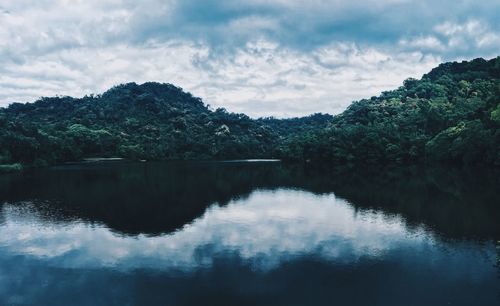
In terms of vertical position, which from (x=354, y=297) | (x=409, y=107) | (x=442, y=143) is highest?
(x=409, y=107)

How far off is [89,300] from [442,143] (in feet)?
295

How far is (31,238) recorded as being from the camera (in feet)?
120

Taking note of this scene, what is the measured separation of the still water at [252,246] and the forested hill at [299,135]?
30.0 meters

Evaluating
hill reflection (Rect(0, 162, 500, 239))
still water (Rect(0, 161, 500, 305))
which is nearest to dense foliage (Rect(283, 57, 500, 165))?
hill reflection (Rect(0, 162, 500, 239))

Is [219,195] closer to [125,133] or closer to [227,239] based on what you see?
[227,239]

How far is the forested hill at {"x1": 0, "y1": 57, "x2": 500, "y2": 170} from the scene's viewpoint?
95.3 m

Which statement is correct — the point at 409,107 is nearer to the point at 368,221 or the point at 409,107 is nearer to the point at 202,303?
the point at 368,221

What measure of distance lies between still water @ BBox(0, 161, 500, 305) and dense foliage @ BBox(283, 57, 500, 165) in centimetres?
2632

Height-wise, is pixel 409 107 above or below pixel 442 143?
above

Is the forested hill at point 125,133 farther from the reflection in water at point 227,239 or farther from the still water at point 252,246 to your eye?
the reflection in water at point 227,239

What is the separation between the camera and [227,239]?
36000mm

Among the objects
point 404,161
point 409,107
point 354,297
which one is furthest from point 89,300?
point 409,107

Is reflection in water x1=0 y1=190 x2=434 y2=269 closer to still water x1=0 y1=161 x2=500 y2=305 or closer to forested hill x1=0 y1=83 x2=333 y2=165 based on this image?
still water x1=0 y1=161 x2=500 y2=305

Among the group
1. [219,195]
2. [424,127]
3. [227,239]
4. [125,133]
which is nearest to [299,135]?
[424,127]
